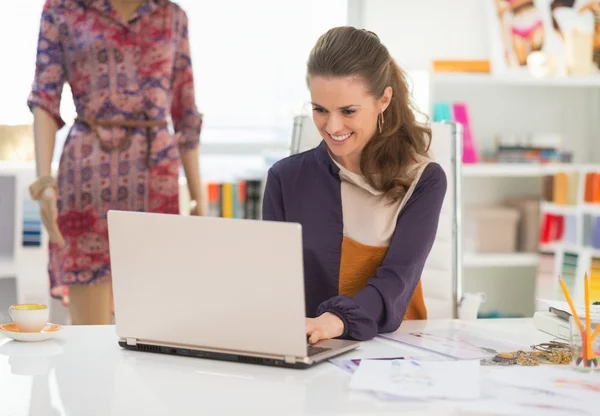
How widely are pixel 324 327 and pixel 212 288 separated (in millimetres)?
255

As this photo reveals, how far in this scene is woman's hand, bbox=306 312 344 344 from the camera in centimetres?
158

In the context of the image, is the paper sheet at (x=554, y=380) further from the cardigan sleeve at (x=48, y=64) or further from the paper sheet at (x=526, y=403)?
the cardigan sleeve at (x=48, y=64)

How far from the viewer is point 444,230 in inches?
87.7

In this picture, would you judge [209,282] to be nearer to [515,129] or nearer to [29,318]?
[29,318]

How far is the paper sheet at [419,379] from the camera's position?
1310 millimetres

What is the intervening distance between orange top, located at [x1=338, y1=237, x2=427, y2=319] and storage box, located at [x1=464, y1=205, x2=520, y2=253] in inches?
89.7

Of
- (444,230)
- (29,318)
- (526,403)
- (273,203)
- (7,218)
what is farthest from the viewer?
(7,218)

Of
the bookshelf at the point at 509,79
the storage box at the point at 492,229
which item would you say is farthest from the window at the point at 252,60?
the storage box at the point at 492,229

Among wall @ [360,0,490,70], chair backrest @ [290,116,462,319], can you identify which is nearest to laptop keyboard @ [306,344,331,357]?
chair backrest @ [290,116,462,319]

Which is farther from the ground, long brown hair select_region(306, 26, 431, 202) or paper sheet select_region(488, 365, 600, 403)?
long brown hair select_region(306, 26, 431, 202)

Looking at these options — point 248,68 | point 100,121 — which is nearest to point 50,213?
point 100,121

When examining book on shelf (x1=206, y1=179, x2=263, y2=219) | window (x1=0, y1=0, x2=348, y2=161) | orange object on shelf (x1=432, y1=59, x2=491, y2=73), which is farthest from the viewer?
window (x1=0, y1=0, x2=348, y2=161)

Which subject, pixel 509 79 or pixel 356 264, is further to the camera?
pixel 509 79

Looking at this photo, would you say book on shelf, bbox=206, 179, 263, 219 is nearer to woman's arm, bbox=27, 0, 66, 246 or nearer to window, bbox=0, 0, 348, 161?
window, bbox=0, 0, 348, 161
